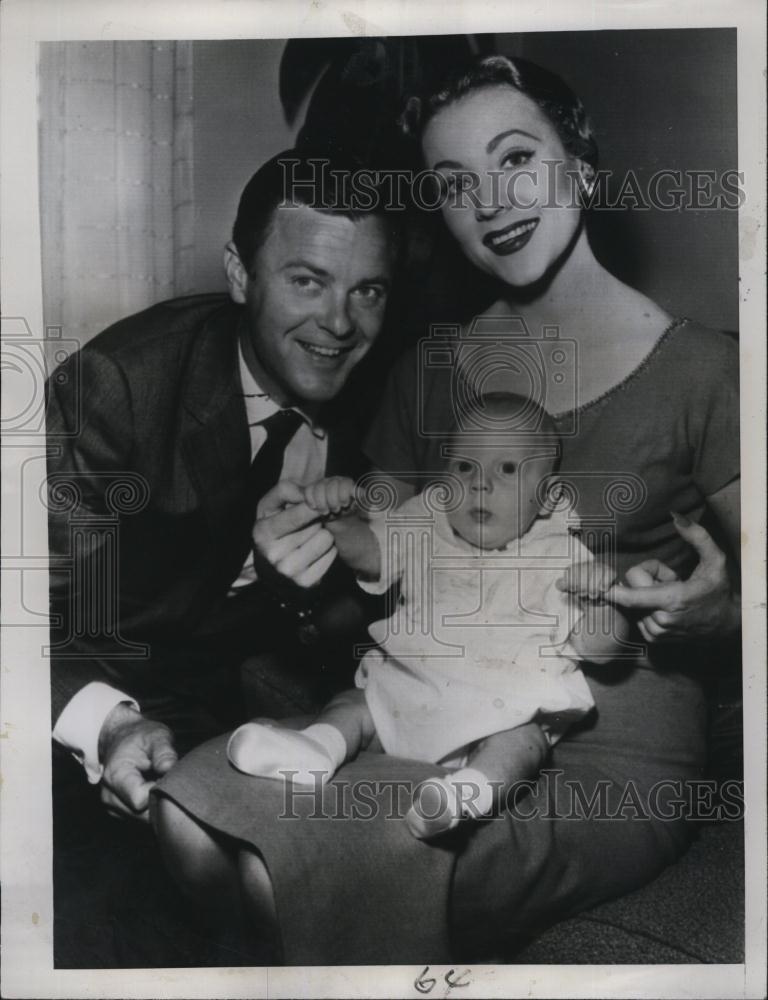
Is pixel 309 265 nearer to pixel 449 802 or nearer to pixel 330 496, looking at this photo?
pixel 330 496

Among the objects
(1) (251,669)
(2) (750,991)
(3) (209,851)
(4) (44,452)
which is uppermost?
(4) (44,452)

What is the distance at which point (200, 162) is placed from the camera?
162 cm

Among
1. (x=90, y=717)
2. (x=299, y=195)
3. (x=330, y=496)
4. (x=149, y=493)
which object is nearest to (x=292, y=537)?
(x=330, y=496)

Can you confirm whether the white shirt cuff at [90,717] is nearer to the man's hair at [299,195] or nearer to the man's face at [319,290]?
the man's face at [319,290]

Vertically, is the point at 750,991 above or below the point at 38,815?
below

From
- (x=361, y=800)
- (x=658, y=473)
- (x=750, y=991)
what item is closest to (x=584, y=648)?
(x=658, y=473)

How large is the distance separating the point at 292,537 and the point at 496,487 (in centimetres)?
35

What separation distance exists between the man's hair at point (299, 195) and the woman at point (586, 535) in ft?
0.44

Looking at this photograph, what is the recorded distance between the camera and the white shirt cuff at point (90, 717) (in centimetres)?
163

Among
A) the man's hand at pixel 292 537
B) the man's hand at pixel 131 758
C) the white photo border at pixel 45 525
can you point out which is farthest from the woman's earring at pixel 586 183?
the man's hand at pixel 131 758

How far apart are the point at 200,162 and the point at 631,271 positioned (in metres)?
0.75

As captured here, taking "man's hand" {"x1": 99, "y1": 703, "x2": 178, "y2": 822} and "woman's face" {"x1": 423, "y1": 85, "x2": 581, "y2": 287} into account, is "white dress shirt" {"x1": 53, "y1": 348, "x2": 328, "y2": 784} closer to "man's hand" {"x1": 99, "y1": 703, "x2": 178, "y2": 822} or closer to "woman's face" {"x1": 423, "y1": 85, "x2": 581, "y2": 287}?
"man's hand" {"x1": 99, "y1": 703, "x2": 178, "y2": 822}

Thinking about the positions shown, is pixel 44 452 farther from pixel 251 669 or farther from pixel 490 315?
pixel 490 315

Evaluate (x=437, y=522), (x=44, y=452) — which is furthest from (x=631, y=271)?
(x=44, y=452)
